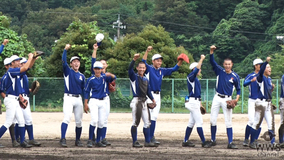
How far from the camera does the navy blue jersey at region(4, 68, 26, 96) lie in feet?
39.3

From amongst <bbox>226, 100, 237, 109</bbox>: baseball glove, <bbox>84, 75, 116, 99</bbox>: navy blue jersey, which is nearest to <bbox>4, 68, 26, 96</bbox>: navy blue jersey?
<bbox>84, 75, 116, 99</bbox>: navy blue jersey

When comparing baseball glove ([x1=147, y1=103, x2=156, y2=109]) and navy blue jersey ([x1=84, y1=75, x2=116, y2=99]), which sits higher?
navy blue jersey ([x1=84, y1=75, x2=116, y2=99])

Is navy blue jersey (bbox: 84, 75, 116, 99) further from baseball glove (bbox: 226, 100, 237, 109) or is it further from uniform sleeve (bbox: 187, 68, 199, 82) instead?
baseball glove (bbox: 226, 100, 237, 109)

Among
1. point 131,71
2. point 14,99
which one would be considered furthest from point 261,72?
point 14,99

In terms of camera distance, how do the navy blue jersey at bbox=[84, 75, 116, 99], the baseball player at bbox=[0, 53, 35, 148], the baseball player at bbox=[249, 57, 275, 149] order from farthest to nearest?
the navy blue jersey at bbox=[84, 75, 116, 99]
the baseball player at bbox=[249, 57, 275, 149]
the baseball player at bbox=[0, 53, 35, 148]

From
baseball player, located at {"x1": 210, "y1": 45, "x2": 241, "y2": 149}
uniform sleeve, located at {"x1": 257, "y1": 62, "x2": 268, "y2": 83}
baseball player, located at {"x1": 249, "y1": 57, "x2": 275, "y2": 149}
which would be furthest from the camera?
baseball player, located at {"x1": 210, "y1": 45, "x2": 241, "y2": 149}

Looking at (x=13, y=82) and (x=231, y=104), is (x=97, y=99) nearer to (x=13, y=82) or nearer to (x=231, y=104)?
(x=13, y=82)

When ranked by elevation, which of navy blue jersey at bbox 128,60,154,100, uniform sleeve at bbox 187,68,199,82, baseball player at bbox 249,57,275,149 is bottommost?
baseball player at bbox 249,57,275,149

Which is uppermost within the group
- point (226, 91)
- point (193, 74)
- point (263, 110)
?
point (193, 74)

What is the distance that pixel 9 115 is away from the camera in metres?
11.9

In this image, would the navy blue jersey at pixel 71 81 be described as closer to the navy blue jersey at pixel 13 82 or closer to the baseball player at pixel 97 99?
the baseball player at pixel 97 99

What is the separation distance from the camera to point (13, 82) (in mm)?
12117

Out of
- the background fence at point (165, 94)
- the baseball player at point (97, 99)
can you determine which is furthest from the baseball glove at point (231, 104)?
the background fence at point (165, 94)

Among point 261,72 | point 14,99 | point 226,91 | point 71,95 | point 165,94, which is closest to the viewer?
point 261,72
